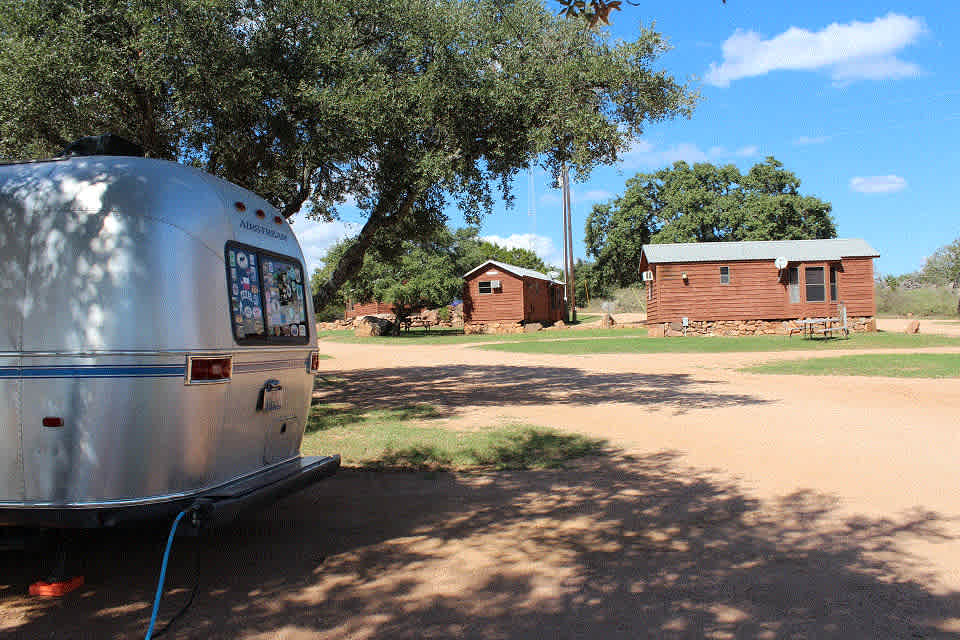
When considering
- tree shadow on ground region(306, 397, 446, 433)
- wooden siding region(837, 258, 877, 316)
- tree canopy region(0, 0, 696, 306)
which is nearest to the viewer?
tree canopy region(0, 0, 696, 306)

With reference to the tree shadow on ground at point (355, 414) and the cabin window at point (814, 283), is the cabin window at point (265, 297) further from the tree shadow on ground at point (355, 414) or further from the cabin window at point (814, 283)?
the cabin window at point (814, 283)

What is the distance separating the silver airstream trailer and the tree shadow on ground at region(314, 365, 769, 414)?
21.8 ft

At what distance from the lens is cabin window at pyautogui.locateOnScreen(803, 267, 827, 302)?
3116 cm

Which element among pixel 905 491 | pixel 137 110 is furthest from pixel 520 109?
pixel 905 491

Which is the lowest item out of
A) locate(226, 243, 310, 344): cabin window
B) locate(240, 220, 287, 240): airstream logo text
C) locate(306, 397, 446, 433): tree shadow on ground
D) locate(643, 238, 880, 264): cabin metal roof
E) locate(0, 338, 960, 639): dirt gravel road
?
locate(0, 338, 960, 639): dirt gravel road

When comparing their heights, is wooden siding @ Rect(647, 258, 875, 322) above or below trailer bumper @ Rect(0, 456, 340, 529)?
above

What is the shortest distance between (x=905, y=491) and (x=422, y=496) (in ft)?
13.4

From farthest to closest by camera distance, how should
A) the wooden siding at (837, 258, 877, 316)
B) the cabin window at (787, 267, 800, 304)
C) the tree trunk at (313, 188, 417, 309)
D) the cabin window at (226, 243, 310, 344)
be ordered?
the cabin window at (787, 267, 800, 304)
the wooden siding at (837, 258, 877, 316)
the tree trunk at (313, 188, 417, 309)
the cabin window at (226, 243, 310, 344)

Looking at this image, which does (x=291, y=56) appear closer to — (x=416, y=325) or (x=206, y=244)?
(x=206, y=244)

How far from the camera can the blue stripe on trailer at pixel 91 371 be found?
3855mm

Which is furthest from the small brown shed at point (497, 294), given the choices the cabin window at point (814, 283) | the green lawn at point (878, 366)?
the green lawn at point (878, 366)

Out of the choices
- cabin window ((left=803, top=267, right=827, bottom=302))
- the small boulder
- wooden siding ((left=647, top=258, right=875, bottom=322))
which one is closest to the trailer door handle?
wooden siding ((left=647, top=258, right=875, bottom=322))

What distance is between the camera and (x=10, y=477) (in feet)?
12.9

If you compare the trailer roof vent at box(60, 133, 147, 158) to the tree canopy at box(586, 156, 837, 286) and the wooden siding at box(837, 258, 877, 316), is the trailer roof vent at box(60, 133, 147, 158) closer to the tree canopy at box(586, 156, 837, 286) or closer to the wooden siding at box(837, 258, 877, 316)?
the wooden siding at box(837, 258, 877, 316)
